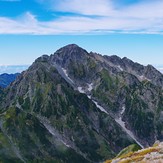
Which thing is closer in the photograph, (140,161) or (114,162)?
(140,161)

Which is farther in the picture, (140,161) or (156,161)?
(140,161)

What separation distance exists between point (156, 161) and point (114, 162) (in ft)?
56.6

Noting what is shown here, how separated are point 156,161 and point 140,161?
466cm

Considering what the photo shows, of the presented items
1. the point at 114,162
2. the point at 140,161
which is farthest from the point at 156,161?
the point at 114,162

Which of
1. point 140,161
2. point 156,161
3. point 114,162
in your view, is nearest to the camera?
point 156,161

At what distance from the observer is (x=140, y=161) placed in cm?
6462

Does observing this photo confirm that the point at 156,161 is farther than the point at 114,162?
No

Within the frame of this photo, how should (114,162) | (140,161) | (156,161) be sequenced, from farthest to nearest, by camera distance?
(114,162)
(140,161)
(156,161)

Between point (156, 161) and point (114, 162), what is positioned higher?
point (156, 161)

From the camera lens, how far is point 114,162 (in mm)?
76250

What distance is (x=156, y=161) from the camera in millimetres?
60656

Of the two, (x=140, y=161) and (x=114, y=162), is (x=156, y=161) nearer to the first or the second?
(x=140, y=161)

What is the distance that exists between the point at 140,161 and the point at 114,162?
1266 centimetres
